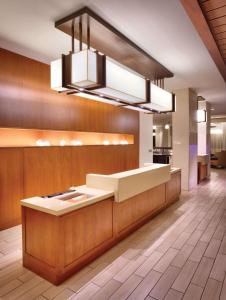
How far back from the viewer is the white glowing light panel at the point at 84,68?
220 centimetres

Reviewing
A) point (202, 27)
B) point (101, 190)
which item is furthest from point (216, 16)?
point (101, 190)

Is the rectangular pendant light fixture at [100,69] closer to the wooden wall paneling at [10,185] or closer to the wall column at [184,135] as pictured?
the wooden wall paneling at [10,185]

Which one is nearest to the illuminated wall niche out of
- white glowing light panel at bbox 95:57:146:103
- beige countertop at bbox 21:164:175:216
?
beige countertop at bbox 21:164:175:216

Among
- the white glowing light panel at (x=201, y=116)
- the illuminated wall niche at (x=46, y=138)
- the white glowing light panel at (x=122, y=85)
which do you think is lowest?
the illuminated wall niche at (x=46, y=138)

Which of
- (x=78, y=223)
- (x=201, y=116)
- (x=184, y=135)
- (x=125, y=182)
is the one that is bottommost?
(x=78, y=223)

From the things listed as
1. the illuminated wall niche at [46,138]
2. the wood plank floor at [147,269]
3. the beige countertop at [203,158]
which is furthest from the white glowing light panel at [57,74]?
the beige countertop at [203,158]

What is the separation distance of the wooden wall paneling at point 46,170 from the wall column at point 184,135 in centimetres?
332

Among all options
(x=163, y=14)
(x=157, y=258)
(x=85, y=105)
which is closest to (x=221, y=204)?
(x=157, y=258)

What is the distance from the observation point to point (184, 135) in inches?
240

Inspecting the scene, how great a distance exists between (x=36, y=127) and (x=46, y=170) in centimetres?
80

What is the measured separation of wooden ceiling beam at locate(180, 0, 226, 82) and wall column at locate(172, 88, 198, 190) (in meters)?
2.12

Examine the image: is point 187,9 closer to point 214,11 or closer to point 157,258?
point 214,11

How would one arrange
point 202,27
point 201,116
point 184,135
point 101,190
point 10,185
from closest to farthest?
point 202,27, point 101,190, point 10,185, point 184,135, point 201,116

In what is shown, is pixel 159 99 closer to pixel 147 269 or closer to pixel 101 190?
pixel 101 190
